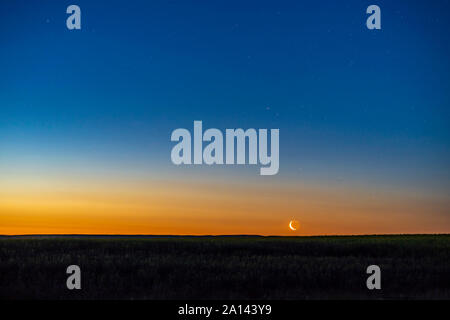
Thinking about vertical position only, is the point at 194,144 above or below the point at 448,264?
above

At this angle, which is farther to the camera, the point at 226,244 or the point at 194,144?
the point at 226,244

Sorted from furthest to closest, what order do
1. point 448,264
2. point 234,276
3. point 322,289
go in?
point 448,264 < point 234,276 < point 322,289

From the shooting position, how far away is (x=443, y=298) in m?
14.0

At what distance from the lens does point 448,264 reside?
22.6 meters

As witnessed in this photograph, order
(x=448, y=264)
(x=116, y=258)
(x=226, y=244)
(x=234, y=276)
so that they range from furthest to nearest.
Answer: (x=226, y=244) → (x=116, y=258) → (x=448, y=264) → (x=234, y=276)

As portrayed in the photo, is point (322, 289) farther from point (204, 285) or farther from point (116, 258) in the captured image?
point (116, 258)

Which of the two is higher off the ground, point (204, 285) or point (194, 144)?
point (194, 144)
